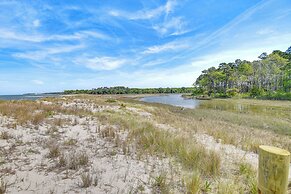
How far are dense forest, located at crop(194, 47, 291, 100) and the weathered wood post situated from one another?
54741 mm

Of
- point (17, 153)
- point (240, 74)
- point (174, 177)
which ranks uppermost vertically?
point (240, 74)

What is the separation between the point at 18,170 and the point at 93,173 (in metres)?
1.74

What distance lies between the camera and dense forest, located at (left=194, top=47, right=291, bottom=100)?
186ft

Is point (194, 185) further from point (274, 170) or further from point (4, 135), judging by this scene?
point (4, 135)

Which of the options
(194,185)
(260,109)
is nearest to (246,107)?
(260,109)

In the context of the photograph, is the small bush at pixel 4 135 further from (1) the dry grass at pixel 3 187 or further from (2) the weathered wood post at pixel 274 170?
(2) the weathered wood post at pixel 274 170

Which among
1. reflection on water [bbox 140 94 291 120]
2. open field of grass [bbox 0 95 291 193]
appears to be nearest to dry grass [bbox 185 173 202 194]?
open field of grass [bbox 0 95 291 193]

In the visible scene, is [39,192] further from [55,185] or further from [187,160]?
[187,160]

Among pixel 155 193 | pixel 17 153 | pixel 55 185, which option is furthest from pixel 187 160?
pixel 17 153

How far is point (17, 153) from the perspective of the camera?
226 inches

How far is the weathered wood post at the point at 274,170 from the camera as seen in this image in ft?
7.79

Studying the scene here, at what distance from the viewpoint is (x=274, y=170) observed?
7.88ft

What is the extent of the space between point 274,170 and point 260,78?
2901 inches

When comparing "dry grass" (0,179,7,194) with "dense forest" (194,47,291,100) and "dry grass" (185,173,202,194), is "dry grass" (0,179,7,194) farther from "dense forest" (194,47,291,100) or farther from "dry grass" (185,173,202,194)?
"dense forest" (194,47,291,100)
